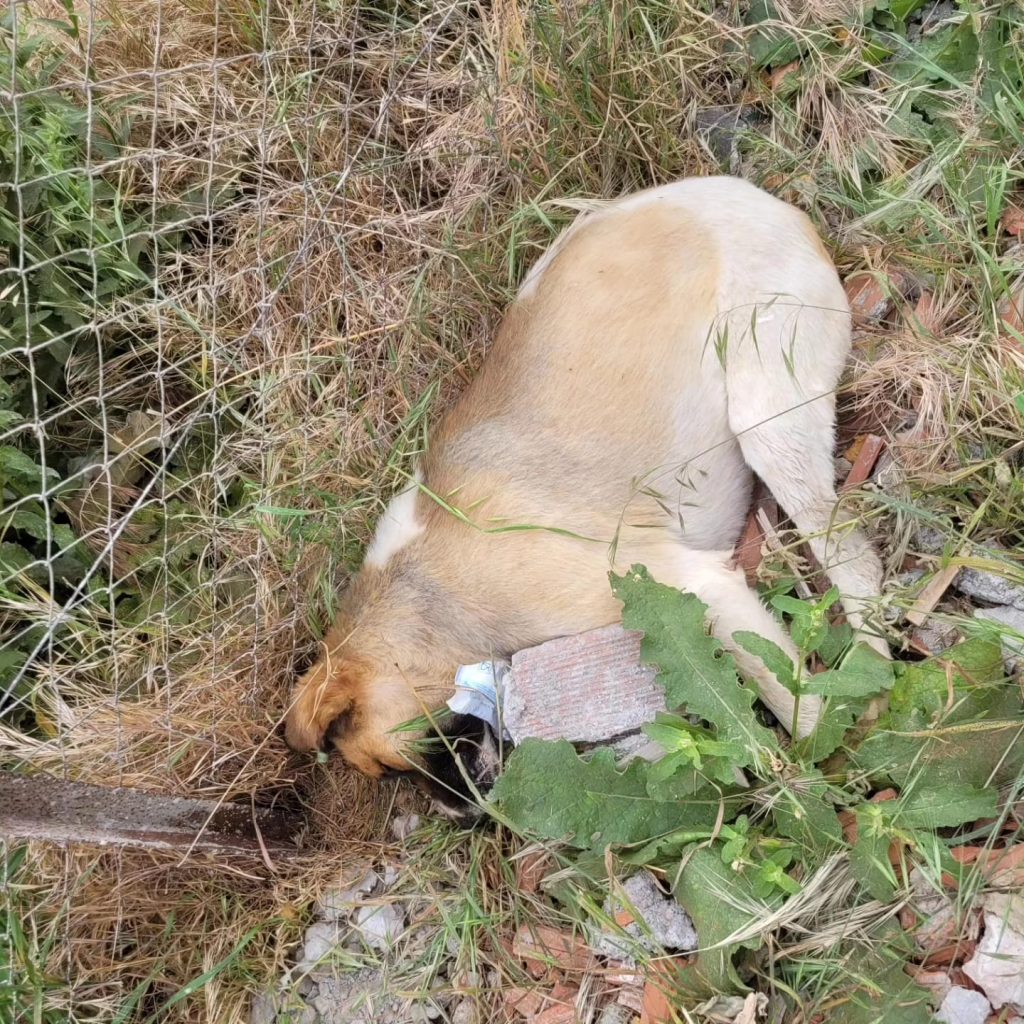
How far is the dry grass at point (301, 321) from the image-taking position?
124 inches

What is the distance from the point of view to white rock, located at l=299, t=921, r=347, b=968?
318 centimetres

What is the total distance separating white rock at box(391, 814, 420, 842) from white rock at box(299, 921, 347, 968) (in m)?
0.35

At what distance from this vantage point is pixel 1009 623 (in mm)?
2566

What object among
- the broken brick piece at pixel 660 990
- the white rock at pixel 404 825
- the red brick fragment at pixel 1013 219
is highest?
the red brick fragment at pixel 1013 219

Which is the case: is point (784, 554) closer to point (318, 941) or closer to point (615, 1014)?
point (615, 1014)

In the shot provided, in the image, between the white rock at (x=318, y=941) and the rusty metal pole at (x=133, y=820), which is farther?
the white rock at (x=318, y=941)

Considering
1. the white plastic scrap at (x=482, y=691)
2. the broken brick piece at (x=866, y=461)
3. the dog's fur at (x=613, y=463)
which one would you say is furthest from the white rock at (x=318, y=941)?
the broken brick piece at (x=866, y=461)

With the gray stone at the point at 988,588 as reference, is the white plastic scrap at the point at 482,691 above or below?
below

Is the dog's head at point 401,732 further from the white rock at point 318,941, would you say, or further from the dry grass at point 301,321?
the white rock at point 318,941

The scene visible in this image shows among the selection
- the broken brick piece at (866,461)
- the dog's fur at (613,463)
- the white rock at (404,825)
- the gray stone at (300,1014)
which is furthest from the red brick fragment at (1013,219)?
the gray stone at (300,1014)

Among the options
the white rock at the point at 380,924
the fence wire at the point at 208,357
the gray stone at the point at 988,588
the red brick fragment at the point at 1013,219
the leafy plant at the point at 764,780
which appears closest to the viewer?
the leafy plant at the point at 764,780

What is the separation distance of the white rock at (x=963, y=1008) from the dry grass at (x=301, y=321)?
1.28 metres

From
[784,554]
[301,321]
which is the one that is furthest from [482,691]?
[301,321]

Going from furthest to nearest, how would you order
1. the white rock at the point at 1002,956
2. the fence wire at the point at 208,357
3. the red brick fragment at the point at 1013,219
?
the fence wire at the point at 208,357
the red brick fragment at the point at 1013,219
the white rock at the point at 1002,956
